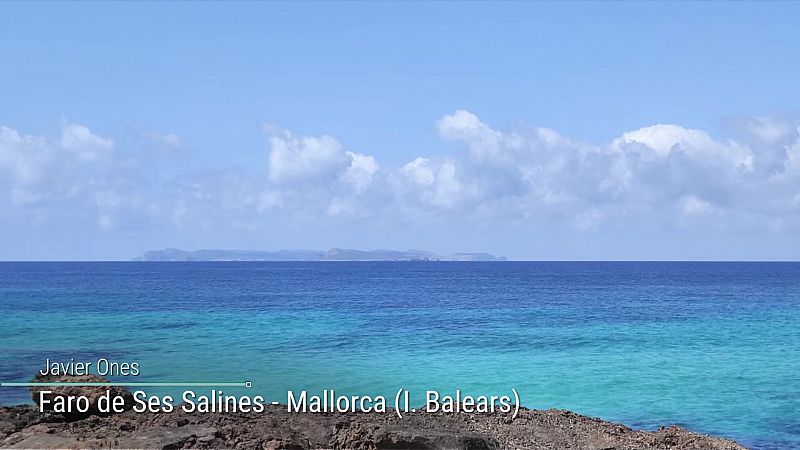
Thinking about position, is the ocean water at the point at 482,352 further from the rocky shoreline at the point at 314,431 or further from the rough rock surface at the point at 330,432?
the rocky shoreline at the point at 314,431

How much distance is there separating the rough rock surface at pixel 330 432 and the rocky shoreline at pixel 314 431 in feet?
0.05

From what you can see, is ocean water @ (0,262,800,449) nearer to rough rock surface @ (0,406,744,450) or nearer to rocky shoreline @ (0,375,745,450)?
Answer: rough rock surface @ (0,406,744,450)

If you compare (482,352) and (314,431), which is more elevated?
(314,431)

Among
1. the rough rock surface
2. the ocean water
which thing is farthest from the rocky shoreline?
the ocean water

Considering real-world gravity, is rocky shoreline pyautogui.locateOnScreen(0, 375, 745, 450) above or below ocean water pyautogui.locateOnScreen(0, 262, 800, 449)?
above

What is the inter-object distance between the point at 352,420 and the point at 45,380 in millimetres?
5819

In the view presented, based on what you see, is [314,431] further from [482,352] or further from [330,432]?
[482,352]

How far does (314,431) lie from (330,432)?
395 millimetres

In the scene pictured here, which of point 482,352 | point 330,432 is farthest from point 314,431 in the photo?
point 482,352

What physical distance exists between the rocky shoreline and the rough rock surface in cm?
2

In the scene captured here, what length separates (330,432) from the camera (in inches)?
511

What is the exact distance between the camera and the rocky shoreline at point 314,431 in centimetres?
1153

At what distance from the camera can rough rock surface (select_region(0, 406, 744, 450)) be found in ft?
37.8

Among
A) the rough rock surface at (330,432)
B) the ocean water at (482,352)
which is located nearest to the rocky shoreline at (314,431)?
the rough rock surface at (330,432)
